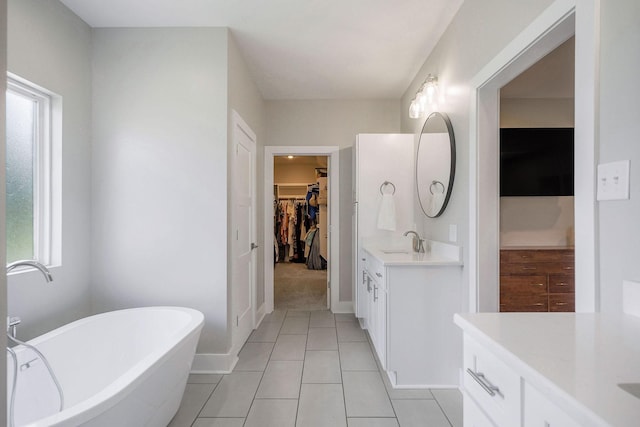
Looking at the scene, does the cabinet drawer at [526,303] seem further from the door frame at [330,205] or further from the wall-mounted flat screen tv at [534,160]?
the door frame at [330,205]

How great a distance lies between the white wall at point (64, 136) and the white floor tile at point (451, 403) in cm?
256

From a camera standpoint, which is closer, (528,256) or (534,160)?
(528,256)

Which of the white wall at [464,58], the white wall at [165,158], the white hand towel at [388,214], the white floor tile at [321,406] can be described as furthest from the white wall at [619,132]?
the white wall at [165,158]

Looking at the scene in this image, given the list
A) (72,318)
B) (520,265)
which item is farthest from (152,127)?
(520,265)

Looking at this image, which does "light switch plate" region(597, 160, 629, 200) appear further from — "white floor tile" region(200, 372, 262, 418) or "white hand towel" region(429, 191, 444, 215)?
"white floor tile" region(200, 372, 262, 418)

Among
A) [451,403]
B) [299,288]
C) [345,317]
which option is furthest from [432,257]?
[299,288]

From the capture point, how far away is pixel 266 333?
3.24 metres

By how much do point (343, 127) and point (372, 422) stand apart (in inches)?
124

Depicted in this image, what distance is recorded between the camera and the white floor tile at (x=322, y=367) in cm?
231

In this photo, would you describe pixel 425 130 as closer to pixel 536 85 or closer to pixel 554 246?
pixel 536 85

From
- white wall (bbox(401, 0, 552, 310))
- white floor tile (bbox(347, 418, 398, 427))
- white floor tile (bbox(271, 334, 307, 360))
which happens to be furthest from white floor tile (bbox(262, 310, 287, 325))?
white wall (bbox(401, 0, 552, 310))

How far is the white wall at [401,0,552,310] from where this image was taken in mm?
1630

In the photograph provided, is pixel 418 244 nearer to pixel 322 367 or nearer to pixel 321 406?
pixel 322 367

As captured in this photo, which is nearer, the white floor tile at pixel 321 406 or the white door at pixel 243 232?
the white floor tile at pixel 321 406
